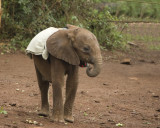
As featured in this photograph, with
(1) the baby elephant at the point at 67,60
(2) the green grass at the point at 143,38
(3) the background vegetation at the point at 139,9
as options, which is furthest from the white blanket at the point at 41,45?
(2) the green grass at the point at 143,38

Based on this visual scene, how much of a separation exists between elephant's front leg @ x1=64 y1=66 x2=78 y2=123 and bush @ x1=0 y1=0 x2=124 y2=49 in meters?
6.75

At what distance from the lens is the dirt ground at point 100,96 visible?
6.68 m

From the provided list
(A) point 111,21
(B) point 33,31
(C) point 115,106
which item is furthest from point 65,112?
(A) point 111,21

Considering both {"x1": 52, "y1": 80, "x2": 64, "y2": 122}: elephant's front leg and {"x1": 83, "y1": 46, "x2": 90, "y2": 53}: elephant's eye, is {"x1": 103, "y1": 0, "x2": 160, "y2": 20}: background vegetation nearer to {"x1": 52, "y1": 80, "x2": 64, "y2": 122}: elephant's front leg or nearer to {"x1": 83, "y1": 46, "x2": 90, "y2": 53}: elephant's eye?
{"x1": 52, "y1": 80, "x2": 64, "y2": 122}: elephant's front leg

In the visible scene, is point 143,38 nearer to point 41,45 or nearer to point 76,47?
point 41,45

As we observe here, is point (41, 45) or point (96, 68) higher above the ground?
point (41, 45)

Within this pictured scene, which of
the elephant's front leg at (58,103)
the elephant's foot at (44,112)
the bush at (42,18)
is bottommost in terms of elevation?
the elephant's foot at (44,112)

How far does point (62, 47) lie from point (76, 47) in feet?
0.74

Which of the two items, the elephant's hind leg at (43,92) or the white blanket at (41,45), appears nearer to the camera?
the white blanket at (41,45)

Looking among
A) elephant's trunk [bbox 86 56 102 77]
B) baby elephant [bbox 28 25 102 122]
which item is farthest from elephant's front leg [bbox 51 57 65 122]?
elephant's trunk [bbox 86 56 102 77]

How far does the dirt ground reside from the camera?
6.68 meters

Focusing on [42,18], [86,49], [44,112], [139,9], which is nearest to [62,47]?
[86,49]

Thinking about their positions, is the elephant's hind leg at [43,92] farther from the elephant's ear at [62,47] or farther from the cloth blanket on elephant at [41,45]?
the elephant's ear at [62,47]

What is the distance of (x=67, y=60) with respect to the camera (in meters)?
6.06
